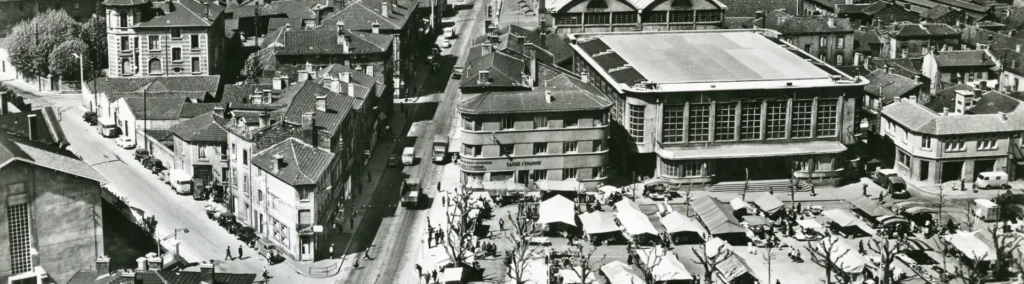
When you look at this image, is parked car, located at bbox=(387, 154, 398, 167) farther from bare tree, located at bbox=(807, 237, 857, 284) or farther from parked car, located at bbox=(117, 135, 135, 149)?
bare tree, located at bbox=(807, 237, 857, 284)

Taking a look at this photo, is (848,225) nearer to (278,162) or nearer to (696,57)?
(696,57)

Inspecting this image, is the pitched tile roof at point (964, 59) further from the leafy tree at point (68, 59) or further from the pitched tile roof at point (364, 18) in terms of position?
the leafy tree at point (68, 59)

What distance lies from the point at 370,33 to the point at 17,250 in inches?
3395

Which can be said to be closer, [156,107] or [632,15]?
[156,107]

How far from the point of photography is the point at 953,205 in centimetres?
13488

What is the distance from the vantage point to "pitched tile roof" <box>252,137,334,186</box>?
117 metres

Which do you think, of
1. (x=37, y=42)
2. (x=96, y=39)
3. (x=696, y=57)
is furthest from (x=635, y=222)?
(x=37, y=42)

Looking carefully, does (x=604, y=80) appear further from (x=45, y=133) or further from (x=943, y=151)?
(x=45, y=133)

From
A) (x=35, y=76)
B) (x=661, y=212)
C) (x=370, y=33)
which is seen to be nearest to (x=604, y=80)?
(x=661, y=212)

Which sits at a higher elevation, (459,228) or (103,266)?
(103,266)

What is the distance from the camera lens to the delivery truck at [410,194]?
5231 inches

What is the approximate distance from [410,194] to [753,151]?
37.5 meters

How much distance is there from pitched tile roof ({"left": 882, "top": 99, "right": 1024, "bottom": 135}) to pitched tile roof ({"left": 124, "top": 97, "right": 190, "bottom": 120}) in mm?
84308

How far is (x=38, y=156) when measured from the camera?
100m
